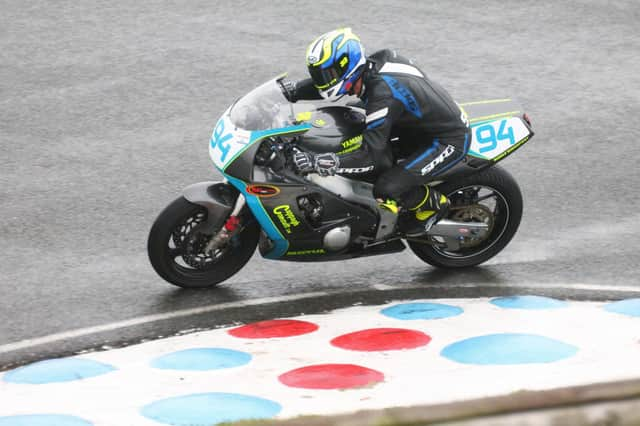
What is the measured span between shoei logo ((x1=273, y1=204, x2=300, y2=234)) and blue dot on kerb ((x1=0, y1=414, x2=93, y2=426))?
2.70 m

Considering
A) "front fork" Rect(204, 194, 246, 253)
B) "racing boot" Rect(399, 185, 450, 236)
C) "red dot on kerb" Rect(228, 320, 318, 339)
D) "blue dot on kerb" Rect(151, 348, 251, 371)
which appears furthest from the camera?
"racing boot" Rect(399, 185, 450, 236)

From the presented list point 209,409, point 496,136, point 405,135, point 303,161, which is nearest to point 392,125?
point 405,135

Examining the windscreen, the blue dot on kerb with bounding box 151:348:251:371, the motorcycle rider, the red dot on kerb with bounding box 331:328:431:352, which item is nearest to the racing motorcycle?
the windscreen

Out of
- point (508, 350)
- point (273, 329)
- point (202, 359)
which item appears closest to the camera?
point (508, 350)

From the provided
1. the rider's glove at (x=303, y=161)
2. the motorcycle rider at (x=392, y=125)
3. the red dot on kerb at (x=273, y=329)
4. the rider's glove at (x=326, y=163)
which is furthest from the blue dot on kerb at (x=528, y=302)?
the rider's glove at (x=303, y=161)

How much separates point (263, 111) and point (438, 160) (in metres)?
1.35

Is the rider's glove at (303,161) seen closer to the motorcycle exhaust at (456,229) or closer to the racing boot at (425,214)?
the racing boot at (425,214)

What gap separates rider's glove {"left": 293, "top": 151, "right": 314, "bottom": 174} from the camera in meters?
7.70

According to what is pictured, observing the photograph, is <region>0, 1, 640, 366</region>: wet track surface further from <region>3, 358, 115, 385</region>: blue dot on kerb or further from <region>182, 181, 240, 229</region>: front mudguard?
<region>182, 181, 240, 229</region>: front mudguard

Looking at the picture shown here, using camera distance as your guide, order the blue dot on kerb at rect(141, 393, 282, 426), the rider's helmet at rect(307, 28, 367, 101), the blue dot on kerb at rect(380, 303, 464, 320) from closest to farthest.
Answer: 1. the blue dot on kerb at rect(141, 393, 282, 426)
2. the blue dot on kerb at rect(380, 303, 464, 320)
3. the rider's helmet at rect(307, 28, 367, 101)

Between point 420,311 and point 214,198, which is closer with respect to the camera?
point 420,311

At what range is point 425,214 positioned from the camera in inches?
325

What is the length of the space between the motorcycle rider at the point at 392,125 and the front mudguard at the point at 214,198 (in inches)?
22.0

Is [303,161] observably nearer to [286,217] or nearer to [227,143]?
[286,217]
